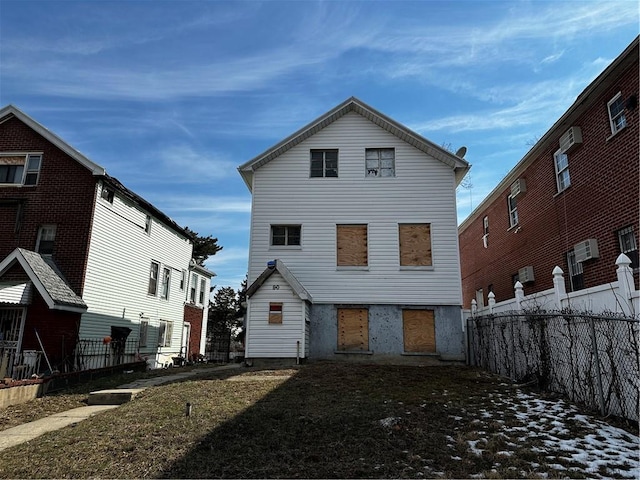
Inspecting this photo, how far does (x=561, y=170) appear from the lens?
575 inches

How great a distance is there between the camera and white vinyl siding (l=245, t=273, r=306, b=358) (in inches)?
579

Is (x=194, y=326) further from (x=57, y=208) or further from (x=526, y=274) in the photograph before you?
(x=526, y=274)

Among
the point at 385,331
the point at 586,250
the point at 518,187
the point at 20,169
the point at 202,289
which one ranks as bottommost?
the point at 385,331

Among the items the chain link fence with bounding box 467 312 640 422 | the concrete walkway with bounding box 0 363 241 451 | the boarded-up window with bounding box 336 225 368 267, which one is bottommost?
the concrete walkway with bounding box 0 363 241 451

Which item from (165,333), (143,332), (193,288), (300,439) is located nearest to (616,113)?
(300,439)

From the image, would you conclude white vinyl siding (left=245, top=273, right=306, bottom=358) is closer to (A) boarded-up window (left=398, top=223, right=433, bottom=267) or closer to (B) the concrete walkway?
(A) boarded-up window (left=398, top=223, right=433, bottom=267)

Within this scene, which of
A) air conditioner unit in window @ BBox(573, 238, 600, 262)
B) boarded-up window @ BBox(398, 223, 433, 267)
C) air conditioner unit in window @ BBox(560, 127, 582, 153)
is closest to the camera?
air conditioner unit in window @ BBox(573, 238, 600, 262)

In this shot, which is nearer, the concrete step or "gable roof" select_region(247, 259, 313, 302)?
the concrete step

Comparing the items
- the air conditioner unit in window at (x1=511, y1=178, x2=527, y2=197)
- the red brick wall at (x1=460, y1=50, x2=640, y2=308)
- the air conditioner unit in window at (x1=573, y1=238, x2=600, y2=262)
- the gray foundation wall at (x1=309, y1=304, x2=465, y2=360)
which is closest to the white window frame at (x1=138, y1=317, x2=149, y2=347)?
the gray foundation wall at (x1=309, y1=304, x2=465, y2=360)

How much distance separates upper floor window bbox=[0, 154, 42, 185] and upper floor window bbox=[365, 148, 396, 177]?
513 inches

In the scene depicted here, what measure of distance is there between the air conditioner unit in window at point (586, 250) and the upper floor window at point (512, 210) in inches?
218

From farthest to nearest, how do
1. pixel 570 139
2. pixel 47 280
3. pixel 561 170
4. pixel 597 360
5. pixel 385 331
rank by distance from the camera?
pixel 385 331 < pixel 561 170 < pixel 47 280 < pixel 570 139 < pixel 597 360

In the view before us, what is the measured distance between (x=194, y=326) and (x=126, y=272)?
884 centimetres

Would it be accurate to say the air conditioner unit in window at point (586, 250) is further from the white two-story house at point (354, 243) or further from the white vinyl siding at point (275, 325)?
the white vinyl siding at point (275, 325)
